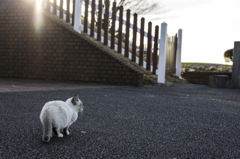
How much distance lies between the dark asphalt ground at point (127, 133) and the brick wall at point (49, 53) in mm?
2721

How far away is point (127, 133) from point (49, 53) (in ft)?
16.4

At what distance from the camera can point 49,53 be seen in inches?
257

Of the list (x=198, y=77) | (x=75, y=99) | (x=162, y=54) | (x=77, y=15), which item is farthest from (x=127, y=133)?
(x=198, y=77)

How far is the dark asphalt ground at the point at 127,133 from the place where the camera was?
5.41 ft

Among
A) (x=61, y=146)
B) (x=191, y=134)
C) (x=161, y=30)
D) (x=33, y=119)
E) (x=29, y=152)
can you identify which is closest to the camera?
(x=29, y=152)

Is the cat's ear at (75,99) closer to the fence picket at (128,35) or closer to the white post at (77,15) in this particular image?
the fence picket at (128,35)

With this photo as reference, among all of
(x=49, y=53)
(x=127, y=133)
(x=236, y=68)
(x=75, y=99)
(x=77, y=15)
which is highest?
(x=77, y=15)

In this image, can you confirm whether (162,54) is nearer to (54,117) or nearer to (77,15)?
(77,15)

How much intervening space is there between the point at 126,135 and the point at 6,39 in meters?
6.19

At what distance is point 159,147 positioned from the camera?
1.78 m

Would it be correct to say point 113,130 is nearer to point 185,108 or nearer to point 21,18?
point 185,108

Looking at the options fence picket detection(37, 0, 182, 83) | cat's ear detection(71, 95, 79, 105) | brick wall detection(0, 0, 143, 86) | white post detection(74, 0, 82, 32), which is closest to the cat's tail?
cat's ear detection(71, 95, 79, 105)

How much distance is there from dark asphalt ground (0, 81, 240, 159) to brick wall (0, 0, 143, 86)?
272 cm

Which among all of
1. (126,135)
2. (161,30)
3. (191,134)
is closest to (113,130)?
(126,135)
